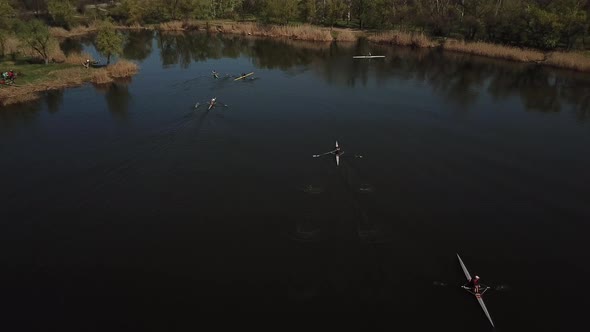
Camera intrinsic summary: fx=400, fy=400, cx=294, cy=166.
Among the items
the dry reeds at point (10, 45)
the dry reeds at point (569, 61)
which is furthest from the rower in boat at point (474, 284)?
the dry reeds at point (10, 45)

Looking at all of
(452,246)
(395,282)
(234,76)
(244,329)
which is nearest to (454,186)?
(452,246)

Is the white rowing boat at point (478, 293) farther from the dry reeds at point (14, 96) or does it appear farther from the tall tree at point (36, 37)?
the tall tree at point (36, 37)

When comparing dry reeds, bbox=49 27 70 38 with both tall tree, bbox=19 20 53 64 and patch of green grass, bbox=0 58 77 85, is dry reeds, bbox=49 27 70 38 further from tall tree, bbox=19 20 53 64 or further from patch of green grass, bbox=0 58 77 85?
tall tree, bbox=19 20 53 64

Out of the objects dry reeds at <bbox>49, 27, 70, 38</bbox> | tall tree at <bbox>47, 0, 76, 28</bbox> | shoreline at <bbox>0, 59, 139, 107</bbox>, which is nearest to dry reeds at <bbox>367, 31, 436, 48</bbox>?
shoreline at <bbox>0, 59, 139, 107</bbox>

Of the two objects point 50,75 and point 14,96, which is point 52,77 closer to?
point 50,75

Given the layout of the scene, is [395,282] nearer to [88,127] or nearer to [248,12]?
[88,127]

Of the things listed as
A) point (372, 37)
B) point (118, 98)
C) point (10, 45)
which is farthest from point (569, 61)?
point (10, 45)
